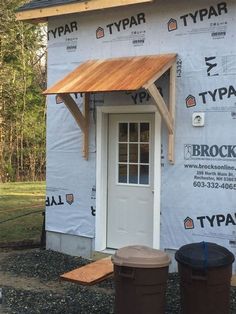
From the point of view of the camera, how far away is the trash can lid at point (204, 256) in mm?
5359

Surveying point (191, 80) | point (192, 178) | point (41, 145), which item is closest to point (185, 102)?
point (191, 80)

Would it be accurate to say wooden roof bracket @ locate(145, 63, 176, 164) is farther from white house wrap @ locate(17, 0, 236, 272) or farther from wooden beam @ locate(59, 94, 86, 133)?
wooden beam @ locate(59, 94, 86, 133)

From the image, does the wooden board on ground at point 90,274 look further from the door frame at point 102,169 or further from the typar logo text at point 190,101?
the typar logo text at point 190,101

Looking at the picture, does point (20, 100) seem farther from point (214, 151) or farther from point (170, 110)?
point (214, 151)

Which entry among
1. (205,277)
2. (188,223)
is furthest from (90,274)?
(205,277)

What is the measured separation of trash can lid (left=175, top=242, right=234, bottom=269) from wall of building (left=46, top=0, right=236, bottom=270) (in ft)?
5.57

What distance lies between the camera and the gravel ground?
6270 millimetres

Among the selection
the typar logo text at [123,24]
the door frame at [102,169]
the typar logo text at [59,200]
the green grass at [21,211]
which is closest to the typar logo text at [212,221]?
the door frame at [102,169]

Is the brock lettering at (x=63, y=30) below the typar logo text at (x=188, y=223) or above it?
above

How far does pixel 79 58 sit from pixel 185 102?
210 cm

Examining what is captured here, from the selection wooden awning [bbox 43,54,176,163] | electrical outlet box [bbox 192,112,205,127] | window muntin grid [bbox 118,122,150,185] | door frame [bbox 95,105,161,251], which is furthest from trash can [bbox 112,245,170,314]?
door frame [bbox 95,105,161,251]

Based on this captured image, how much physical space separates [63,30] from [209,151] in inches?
130

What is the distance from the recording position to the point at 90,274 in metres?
7.27

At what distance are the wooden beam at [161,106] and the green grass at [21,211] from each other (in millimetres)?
3778
